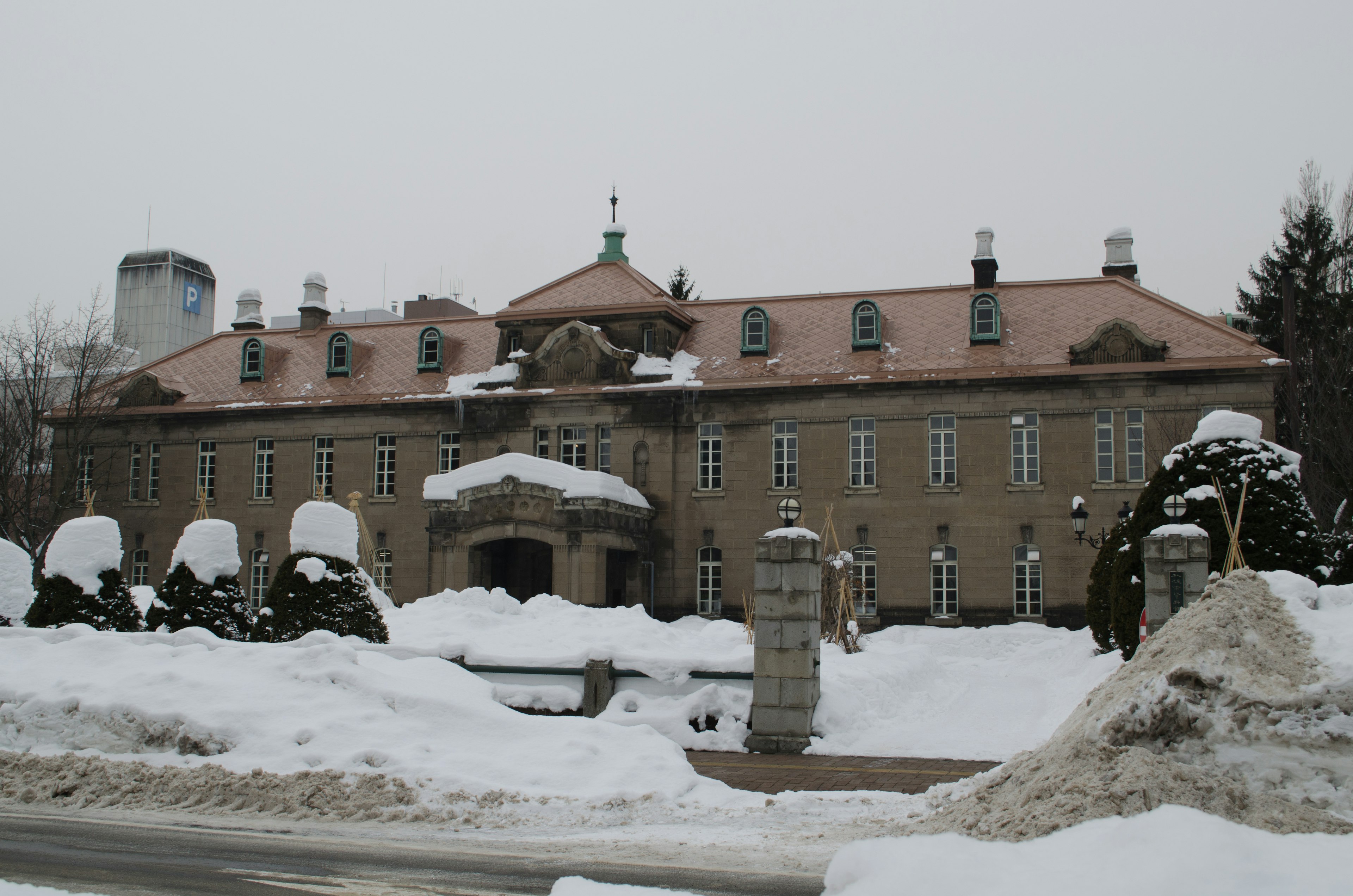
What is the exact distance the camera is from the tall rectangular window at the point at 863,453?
3312 centimetres

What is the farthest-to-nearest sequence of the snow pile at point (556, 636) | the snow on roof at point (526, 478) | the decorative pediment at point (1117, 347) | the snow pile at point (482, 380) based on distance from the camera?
1. the snow pile at point (482, 380)
2. the decorative pediment at point (1117, 347)
3. the snow on roof at point (526, 478)
4. the snow pile at point (556, 636)

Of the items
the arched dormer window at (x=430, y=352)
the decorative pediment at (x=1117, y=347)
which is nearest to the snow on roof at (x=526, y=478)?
the arched dormer window at (x=430, y=352)

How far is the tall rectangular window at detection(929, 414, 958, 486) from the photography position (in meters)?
32.6

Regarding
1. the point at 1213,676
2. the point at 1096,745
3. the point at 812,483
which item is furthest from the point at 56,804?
the point at 812,483

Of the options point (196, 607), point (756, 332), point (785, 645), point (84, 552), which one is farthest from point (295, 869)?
point (756, 332)

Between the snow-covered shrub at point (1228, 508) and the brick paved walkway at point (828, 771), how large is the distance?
18.5ft

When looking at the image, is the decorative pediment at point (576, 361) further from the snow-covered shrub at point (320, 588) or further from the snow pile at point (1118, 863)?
the snow pile at point (1118, 863)

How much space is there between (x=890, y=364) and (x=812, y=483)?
4.00 metres

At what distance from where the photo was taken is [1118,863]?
5938 millimetres

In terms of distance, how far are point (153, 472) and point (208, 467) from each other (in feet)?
6.73

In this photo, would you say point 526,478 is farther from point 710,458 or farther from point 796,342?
point 796,342

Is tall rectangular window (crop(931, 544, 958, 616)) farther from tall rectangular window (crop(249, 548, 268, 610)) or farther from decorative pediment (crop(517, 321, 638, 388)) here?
tall rectangular window (crop(249, 548, 268, 610))

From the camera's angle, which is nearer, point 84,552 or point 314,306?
point 84,552

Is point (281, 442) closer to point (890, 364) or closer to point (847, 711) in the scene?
point (890, 364)
